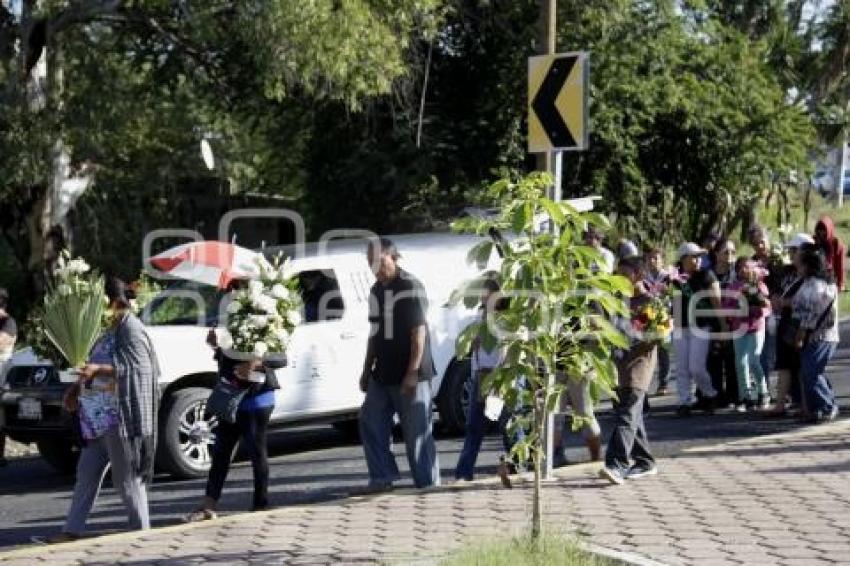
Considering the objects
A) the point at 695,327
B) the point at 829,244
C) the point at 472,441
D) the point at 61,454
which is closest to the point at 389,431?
the point at 472,441

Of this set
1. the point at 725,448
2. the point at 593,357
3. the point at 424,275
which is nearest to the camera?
the point at 593,357

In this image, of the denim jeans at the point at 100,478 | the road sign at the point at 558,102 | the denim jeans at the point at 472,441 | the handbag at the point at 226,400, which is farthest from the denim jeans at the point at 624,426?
the denim jeans at the point at 100,478

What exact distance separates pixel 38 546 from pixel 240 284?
2621mm

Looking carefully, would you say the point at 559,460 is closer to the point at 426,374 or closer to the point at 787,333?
the point at 426,374

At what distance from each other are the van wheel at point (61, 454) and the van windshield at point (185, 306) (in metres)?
1.31

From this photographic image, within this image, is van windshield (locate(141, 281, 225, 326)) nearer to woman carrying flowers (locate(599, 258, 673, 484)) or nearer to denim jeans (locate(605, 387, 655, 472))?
woman carrying flowers (locate(599, 258, 673, 484))

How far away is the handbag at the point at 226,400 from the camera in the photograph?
941 cm

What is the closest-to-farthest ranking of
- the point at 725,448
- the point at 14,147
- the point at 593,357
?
1. the point at 593,357
2. the point at 725,448
3. the point at 14,147

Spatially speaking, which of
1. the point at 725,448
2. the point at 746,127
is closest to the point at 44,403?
the point at 725,448

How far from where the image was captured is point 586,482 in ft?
32.3

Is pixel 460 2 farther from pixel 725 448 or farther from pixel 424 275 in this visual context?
pixel 725 448

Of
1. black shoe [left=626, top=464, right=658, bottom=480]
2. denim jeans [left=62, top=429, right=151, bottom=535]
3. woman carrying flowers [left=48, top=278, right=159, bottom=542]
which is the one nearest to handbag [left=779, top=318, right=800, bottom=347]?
black shoe [left=626, top=464, right=658, bottom=480]

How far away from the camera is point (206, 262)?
11414 millimetres

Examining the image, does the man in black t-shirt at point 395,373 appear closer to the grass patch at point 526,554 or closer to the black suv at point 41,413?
the grass patch at point 526,554
